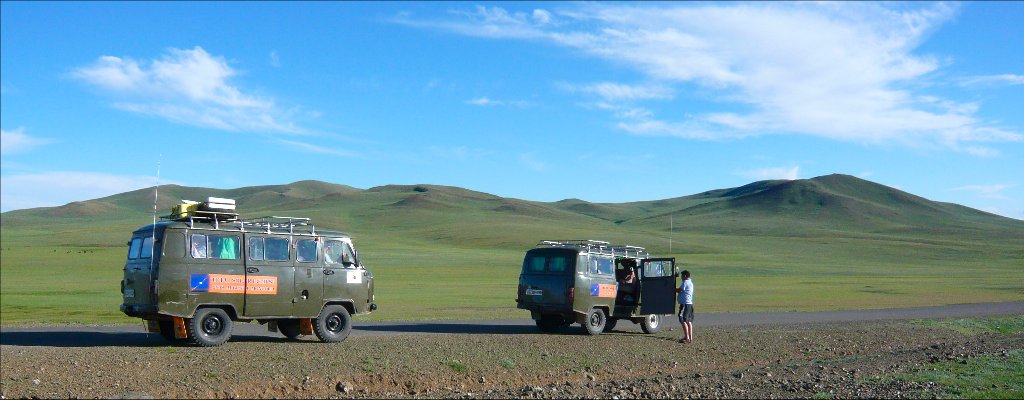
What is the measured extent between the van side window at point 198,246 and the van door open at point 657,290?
1213cm

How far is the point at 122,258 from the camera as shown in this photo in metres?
77.6

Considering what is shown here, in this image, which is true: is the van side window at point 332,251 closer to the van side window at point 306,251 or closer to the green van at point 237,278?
the green van at point 237,278

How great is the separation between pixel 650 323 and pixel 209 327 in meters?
12.4

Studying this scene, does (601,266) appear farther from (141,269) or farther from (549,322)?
(141,269)

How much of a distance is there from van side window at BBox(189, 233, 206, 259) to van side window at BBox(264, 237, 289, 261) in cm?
152

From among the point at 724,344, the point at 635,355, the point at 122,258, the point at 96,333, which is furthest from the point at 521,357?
the point at 122,258

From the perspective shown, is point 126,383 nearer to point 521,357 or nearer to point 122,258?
point 521,357

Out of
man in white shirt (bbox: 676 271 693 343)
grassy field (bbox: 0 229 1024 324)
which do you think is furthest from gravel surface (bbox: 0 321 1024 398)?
grassy field (bbox: 0 229 1024 324)

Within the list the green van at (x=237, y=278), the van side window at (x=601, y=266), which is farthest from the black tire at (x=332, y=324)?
the van side window at (x=601, y=266)

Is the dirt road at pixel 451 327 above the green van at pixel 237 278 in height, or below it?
below

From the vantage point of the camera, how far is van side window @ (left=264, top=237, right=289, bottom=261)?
21.0 meters

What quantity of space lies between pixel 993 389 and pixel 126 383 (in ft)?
49.5

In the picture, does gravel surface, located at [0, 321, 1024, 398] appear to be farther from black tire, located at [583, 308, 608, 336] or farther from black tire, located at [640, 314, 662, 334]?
black tire, located at [640, 314, 662, 334]

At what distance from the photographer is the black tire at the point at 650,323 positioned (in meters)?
26.1
